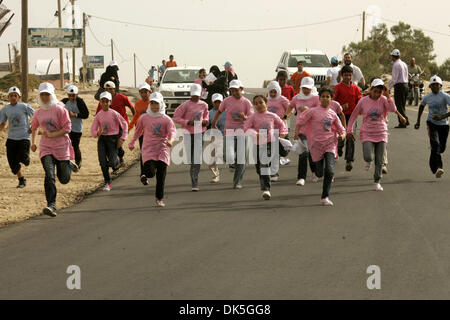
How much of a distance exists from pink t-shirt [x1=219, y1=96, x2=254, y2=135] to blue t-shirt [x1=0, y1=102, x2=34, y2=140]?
3553 millimetres

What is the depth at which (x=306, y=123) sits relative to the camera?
12.8 meters

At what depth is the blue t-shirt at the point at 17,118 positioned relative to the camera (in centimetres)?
1452

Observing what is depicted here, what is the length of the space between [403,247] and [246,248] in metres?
1.79

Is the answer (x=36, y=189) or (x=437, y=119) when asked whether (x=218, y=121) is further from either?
(x=437, y=119)

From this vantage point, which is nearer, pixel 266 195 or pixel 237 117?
pixel 266 195

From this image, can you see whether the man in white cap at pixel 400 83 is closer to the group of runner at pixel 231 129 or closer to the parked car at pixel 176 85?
the parked car at pixel 176 85

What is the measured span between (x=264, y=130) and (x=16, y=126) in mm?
4777

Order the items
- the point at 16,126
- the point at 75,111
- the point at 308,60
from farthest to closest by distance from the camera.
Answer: the point at 308,60 < the point at 75,111 < the point at 16,126

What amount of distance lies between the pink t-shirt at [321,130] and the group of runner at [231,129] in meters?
0.02

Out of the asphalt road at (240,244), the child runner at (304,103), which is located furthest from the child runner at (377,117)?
the child runner at (304,103)

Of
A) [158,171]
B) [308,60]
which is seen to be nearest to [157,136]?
[158,171]

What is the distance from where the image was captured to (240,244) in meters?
9.50

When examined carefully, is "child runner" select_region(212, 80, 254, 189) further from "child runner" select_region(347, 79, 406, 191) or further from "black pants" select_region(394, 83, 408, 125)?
"black pants" select_region(394, 83, 408, 125)
